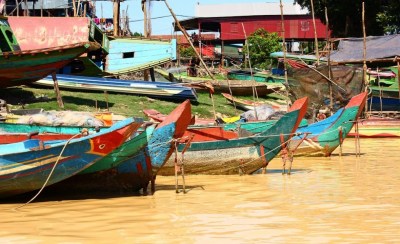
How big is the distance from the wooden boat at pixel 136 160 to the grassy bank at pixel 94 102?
9.39 metres

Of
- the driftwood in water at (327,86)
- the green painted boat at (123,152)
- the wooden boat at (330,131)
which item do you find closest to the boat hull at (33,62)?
the driftwood in water at (327,86)

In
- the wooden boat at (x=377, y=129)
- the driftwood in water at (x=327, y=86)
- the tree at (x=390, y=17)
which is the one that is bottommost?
the wooden boat at (x=377, y=129)

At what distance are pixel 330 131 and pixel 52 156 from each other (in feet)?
24.2

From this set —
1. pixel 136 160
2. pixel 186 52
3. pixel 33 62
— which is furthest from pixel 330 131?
pixel 186 52

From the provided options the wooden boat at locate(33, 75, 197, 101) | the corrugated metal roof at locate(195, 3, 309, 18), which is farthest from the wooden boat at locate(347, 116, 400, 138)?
the corrugated metal roof at locate(195, 3, 309, 18)

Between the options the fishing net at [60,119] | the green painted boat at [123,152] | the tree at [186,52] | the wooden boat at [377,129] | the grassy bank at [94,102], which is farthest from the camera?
the tree at [186,52]

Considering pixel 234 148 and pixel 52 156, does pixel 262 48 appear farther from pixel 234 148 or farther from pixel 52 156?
pixel 52 156

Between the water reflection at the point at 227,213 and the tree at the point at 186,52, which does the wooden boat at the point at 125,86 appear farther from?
the tree at the point at 186,52

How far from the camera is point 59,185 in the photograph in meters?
9.00

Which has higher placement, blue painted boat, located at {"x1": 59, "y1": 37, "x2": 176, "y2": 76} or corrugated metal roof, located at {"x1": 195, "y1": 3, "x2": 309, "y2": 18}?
corrugated metal roof, located at {"x1": 195, "y1": 3, "x2": 309, "y2": 18}

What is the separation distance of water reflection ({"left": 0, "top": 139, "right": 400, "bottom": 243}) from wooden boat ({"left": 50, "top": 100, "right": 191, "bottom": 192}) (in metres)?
0.18

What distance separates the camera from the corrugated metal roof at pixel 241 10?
50.3 metres

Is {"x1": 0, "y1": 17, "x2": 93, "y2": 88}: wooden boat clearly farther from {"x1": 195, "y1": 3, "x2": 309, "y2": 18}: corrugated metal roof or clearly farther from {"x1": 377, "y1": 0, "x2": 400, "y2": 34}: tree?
{"x1": 195, "y1": 3, "x2": 309, "y2": 18}: corrugated metal roof

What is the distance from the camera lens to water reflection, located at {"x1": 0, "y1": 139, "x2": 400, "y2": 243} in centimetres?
662
